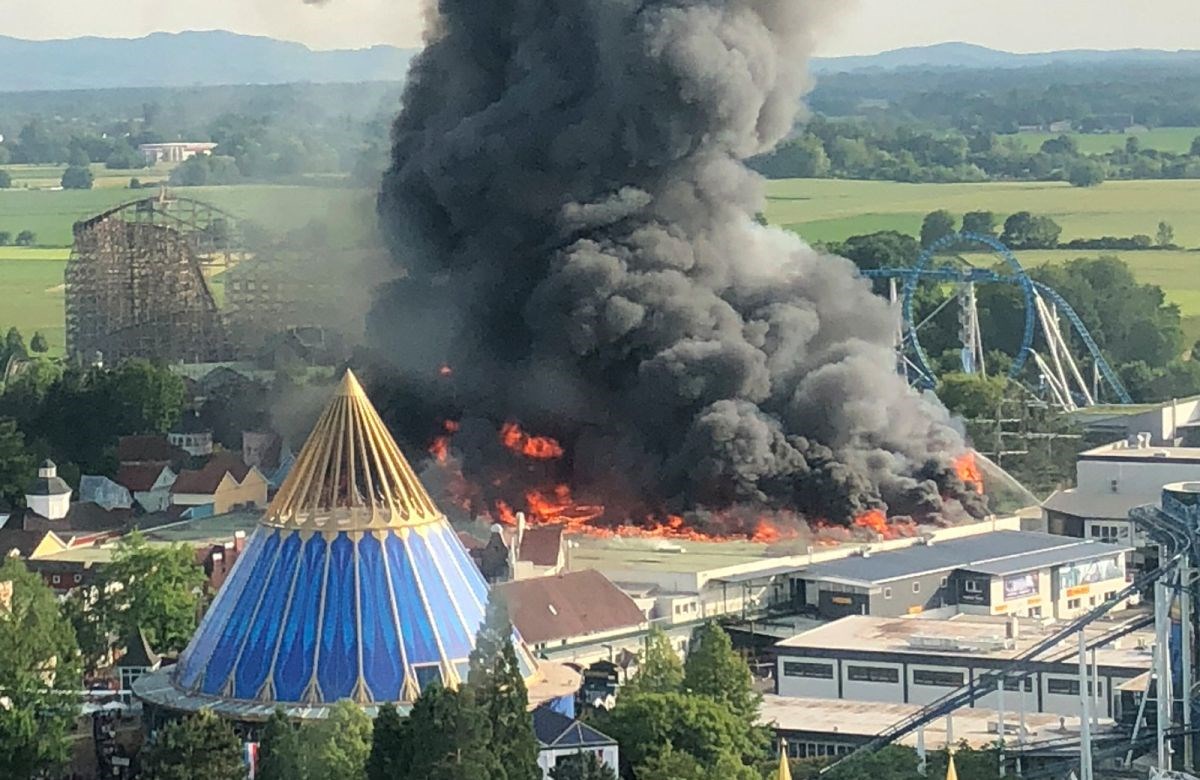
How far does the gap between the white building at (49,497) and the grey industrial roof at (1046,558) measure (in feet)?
56.8

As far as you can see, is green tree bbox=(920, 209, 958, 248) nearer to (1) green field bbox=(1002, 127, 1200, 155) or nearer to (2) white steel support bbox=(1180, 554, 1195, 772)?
(1) green field bbox=(1002, 127, 1200, 155)

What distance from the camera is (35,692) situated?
3138 cm

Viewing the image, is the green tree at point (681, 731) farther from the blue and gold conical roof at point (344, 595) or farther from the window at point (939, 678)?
the window at point (939, 678)

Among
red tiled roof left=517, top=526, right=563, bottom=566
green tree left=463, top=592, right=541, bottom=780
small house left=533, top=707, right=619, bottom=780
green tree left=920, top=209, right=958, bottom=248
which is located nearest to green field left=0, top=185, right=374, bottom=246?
red tiled roof left=517, top=526, right=563, bottom=566

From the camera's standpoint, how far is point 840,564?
40.9 meters

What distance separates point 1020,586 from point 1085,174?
106844 millimetres

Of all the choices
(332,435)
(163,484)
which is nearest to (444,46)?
(163,484)

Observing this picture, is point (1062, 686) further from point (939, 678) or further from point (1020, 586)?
point (1020, 586)

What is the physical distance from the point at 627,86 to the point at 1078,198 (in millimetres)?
89452

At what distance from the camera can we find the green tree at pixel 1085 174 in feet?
471

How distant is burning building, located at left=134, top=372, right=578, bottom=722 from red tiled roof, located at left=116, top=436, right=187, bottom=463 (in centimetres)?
2322

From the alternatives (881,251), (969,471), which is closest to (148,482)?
(969,471)

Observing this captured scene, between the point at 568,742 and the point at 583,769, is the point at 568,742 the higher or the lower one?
the lower one

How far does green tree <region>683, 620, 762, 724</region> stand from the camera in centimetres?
3142
